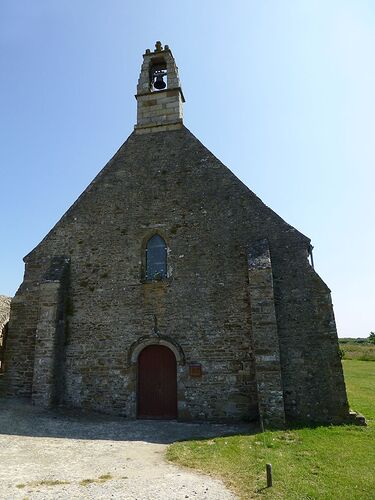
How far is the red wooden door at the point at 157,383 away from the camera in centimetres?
1183

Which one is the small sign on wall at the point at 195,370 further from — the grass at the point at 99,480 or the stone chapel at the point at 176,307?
the grass at the point at 99,480

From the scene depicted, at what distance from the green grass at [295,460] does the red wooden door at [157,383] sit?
321 cm

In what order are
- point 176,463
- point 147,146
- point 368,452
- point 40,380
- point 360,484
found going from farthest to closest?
point 147,146 < point 40,380 < point 368,452 < point 176,463 < point 360,484

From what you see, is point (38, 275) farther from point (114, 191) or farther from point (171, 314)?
point (171, 314)

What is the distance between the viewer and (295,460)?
7270 mm

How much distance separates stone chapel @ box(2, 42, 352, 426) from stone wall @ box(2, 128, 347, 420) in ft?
0.12

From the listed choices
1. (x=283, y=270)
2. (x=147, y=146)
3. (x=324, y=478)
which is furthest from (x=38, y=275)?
(x=324, y=478)

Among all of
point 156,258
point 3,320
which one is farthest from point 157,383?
point 3,320

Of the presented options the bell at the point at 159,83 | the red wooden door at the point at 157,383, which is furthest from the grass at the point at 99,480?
the bell at the point at 159,83

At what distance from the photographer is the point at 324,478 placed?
6.30 m

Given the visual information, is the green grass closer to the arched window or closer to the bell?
the arched window

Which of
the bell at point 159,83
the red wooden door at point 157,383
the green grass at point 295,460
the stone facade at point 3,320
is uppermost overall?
the bell at point 159,83

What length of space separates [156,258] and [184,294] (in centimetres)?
180

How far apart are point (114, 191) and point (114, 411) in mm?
7882
